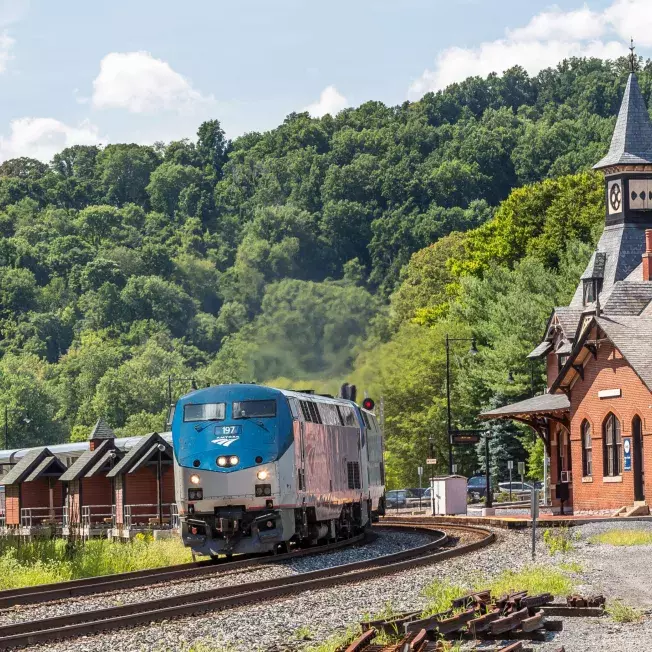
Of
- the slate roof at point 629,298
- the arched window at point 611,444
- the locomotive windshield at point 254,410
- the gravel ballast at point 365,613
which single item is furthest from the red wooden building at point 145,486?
the gravel ballast at point 365,613

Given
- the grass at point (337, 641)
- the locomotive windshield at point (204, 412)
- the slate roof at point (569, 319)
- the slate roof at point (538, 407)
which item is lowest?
the grass at point (337, 641)

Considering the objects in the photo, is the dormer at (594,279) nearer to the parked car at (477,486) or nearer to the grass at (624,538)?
the parked car at (477,486)

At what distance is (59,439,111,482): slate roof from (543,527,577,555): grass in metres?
33.4

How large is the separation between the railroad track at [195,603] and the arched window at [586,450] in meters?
20.5

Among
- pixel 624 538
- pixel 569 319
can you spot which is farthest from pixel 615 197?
pixel 624 538

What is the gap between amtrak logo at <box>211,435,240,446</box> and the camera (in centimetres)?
2934

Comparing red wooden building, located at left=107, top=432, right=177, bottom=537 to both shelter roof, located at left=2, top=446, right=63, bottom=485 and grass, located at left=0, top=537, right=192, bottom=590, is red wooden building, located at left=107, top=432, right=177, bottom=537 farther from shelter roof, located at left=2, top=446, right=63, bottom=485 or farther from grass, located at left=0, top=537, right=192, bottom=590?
grass, located at left=0, top=537, right=192, bottom=590

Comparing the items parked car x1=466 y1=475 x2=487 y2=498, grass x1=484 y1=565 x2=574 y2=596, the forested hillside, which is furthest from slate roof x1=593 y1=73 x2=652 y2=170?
grass x1=484 y1=565 x2=574 y2=596

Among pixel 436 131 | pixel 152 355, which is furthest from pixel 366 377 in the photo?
pixel 436 131

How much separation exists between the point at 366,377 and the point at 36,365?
349 ft

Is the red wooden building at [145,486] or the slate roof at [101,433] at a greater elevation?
the slate roof at [101,433]

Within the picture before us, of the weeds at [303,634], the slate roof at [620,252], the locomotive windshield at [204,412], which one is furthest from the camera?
the slate roof at [620,252]

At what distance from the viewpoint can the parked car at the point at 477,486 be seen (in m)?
76.5

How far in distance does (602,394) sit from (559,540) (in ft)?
58.4
